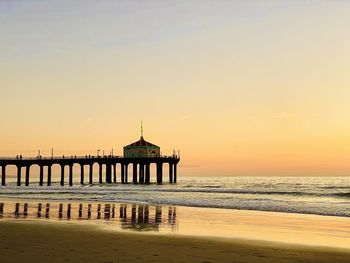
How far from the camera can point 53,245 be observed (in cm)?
1241

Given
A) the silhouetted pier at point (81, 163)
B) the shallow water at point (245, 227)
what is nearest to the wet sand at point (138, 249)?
the shallow water at point (245, 227)

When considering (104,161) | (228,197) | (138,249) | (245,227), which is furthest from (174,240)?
(104,161)

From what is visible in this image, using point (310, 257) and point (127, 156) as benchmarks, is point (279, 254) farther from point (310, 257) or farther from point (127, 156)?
point (127, 156)

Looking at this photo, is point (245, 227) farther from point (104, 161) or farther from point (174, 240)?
point (104, 161)

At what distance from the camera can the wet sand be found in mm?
10898

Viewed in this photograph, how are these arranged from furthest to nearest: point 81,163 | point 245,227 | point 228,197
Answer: point 81,163
point 228,197
point 245,227

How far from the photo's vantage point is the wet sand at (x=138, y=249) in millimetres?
10898

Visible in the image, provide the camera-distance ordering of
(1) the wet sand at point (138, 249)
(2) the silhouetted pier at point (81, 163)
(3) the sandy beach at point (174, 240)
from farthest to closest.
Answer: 1. (2) the silhouetted pier at point (81, 163)
2. (3) the sandy beach at point (174, 240)
3. (1) the wet sand at point (138, 249)

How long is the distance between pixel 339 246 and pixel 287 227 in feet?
16.1

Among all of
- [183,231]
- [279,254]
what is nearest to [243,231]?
[183,231]

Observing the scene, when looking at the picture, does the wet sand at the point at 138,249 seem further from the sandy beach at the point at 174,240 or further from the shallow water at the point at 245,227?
the shallow water at the point at 245,227

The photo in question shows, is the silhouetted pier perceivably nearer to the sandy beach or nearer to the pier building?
the pier building

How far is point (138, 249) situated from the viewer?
480 inches

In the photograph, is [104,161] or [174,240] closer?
[174,240]
